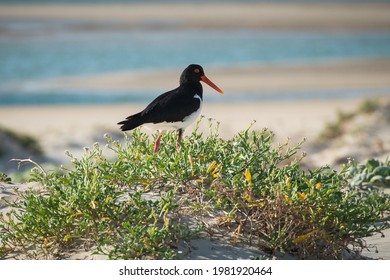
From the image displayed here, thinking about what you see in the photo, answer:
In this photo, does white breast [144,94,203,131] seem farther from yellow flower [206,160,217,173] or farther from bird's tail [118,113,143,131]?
yellow flower [206,160,217,173]

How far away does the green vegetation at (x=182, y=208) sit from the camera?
4734mm

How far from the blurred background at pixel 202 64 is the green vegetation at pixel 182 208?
467 centimetres

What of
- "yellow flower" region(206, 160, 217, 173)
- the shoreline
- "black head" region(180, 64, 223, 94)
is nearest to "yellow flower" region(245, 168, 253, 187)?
"yellow flower" region(206, 160, 217, 173)

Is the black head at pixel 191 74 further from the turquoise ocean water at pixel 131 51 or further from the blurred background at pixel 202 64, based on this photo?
the turquoise ocean water at pixel 131 51

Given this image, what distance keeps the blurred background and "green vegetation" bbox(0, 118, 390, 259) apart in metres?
4.67

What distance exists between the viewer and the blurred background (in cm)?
1273

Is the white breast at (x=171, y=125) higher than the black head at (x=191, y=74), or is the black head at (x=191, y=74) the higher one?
the black head at (x=191, y=74)

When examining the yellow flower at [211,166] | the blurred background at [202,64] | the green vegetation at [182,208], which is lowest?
the green vegetation at [182,208]

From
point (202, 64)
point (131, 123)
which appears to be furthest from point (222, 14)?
point (131, 123)

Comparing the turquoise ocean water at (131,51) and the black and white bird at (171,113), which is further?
the turquoise ocean water at (131,51)

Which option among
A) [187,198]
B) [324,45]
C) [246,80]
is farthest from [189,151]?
[324,45]

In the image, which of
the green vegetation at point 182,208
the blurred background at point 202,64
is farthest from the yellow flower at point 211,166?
the blurred background at point 202,64

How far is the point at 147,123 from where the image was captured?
5.89 m

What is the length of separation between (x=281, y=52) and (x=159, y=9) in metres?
14.2
